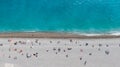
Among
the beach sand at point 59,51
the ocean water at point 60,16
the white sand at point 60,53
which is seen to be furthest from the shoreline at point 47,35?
the ocean water at point 60,16

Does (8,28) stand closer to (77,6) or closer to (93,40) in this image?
(77,6)

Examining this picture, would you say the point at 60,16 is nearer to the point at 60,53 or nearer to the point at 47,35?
the point at 47,35

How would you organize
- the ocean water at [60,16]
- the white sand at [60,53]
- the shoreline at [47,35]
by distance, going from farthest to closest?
the ocean water at [60,16], the shoreline at [47,35], the white sand at [60,53]

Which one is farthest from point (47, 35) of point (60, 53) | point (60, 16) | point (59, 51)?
point (60, 16)

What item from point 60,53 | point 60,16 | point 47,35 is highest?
point 60,16

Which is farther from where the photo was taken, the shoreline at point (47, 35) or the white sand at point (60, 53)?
the shoreline at point (47, 35)

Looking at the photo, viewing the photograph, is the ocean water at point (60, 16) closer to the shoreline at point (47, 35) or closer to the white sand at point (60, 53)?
the shoreline at point (47, 35)

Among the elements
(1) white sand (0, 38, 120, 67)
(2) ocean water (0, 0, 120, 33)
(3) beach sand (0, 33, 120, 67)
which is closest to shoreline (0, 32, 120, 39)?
(3) beach sand (0, 33, 120, 67)

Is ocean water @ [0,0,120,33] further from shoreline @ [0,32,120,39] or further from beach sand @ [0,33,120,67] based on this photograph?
beach sand @ [0,33,120,67]
